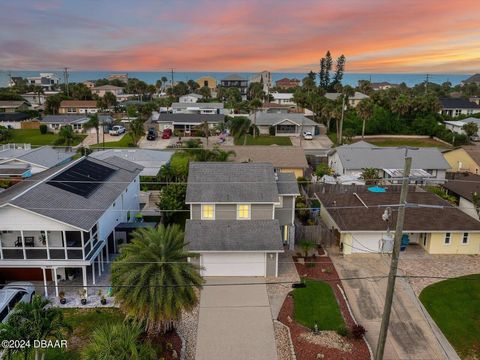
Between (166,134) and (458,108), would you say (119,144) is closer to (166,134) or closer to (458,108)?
(166,134)

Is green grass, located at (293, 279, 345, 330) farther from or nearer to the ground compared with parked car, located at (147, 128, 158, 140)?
nearer to the ground

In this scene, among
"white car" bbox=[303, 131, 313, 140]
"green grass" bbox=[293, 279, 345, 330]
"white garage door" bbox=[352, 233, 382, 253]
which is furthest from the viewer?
"white car" bbox=[303, 131, 313, 140]

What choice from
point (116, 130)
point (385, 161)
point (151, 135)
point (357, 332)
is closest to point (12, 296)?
point (357, 332)

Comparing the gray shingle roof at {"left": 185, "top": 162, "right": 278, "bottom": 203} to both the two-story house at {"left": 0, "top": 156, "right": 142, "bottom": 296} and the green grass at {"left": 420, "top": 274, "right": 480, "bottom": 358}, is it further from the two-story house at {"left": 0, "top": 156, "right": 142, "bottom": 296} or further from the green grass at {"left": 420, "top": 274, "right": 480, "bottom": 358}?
the green grass at {"left": 420, "top": 274, "right": 480, "bottom": 358}

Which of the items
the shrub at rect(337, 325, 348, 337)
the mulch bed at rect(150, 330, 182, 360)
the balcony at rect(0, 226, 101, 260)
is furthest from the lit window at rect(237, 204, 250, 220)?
the shrub at rect(337, 325, 348, 337)

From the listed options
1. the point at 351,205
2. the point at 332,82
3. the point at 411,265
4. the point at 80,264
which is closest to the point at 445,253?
the point at 411,265

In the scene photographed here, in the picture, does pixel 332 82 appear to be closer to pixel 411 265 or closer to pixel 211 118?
pixel 211 118
